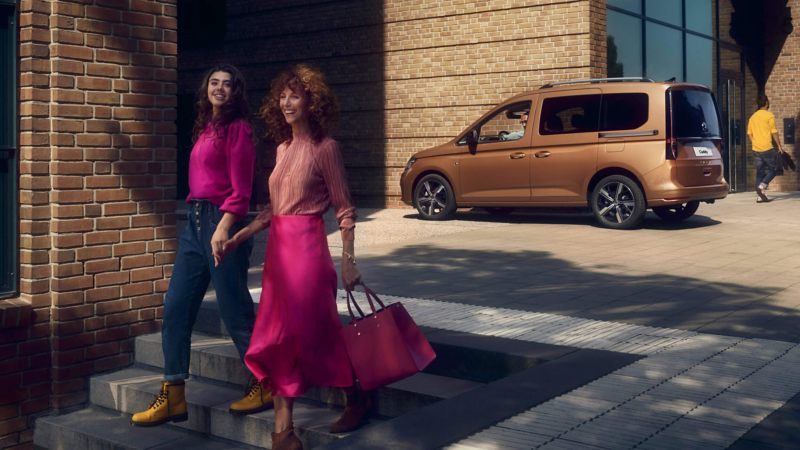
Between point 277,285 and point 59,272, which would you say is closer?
point 277,285

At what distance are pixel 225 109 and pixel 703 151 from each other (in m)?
9.20

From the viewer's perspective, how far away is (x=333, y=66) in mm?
18016

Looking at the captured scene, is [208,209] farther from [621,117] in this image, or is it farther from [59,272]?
[621,117]

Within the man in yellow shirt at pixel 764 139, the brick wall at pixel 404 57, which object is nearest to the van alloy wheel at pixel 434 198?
the brick wall at pixel 404 57

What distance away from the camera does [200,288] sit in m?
4.52

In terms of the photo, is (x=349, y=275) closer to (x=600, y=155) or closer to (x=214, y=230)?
(x=214, y=230)

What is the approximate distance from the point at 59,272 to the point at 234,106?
171 cm

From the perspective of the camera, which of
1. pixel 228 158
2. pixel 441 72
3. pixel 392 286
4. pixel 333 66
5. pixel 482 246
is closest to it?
pixel 228 158

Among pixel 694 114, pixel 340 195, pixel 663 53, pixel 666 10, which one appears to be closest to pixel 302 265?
pixel 340 195

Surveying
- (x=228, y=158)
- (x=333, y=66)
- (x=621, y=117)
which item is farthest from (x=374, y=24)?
(x=228, y=158)

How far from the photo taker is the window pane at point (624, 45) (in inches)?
603

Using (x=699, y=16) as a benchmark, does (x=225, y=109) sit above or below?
below

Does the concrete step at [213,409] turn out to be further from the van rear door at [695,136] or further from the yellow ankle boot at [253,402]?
the van rear door at [695,136]

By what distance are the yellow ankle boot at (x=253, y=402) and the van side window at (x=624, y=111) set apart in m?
8.71
